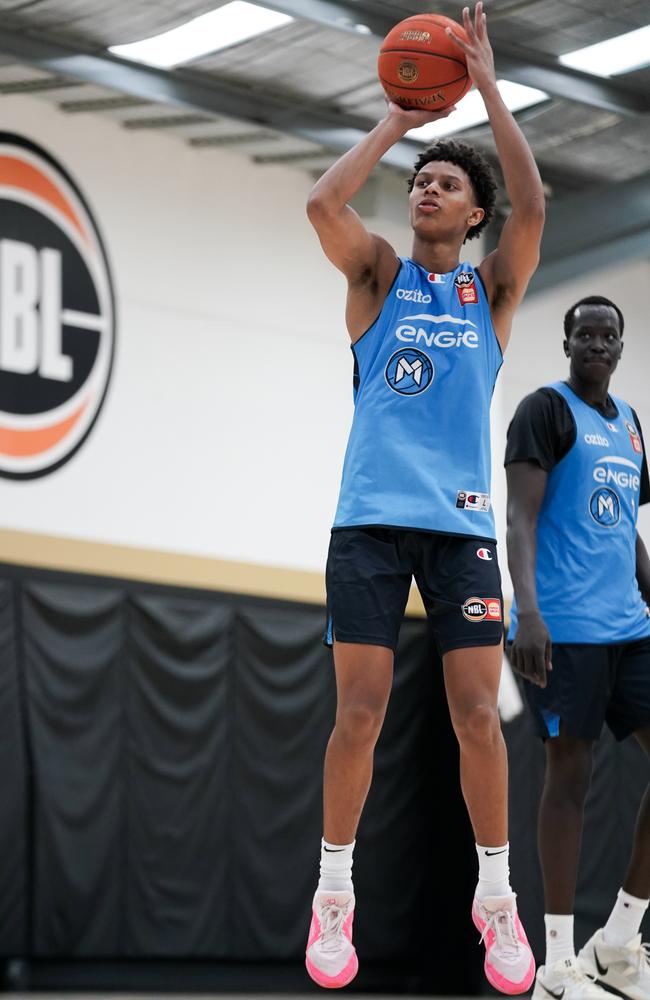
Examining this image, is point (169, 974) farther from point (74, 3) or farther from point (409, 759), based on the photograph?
point (74, 3)

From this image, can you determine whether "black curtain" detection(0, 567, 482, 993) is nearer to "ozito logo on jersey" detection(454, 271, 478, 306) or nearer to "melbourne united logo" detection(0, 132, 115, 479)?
A: "melbourne united logo" detection(0, 132, 115, 479)

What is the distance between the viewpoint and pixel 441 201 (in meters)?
4.32

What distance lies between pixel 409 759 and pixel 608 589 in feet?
21.7

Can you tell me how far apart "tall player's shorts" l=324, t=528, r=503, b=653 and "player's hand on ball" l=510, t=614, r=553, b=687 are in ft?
1.56

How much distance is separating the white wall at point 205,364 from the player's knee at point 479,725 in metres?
6.37

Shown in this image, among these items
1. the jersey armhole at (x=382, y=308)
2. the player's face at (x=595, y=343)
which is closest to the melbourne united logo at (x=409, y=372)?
the jersey armhole at (x=382, y=308)

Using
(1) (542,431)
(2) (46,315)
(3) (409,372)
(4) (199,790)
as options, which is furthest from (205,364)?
(3) (409,372)

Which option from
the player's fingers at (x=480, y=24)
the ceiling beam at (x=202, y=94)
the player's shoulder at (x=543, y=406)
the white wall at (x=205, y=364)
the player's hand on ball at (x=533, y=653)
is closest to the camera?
the player's fingers at (x=480, y=24)

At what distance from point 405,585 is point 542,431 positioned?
121 centimetres

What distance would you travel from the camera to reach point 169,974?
10.3 meters

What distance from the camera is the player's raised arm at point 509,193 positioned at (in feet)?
13.9

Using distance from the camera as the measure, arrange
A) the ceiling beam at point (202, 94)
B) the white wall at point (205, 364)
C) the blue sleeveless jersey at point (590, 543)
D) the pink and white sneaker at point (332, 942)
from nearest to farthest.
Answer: the pink and white sneaker at point (332, 942)
the blue sleeveless jersey at point (590, 543)
the ceiling beam at point (202, 94)
the white wall at point (205, 364)

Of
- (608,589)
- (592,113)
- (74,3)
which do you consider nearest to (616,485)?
(608,589)

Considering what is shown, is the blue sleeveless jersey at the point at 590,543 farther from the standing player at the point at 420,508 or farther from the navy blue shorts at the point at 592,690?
the standing player at the point at 420,508
